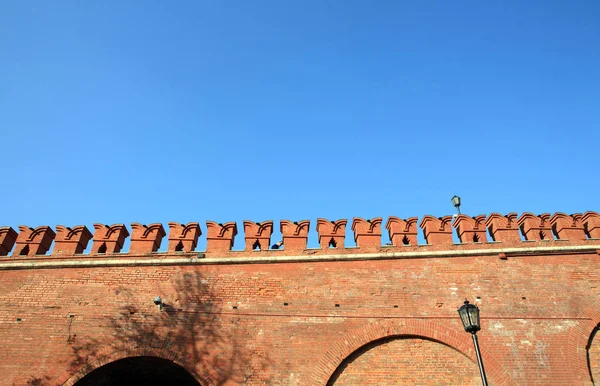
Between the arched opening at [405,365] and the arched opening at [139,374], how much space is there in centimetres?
280

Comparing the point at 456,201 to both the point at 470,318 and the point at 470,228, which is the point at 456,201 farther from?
the point at 470,318

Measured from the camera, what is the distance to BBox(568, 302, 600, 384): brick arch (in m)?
7.36

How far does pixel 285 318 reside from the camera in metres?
8.09

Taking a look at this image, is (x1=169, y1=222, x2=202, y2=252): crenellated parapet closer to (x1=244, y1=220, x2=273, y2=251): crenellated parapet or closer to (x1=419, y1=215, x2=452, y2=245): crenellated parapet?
(x1=244, y1=220, x2=273, y2=251): crenellated parapet

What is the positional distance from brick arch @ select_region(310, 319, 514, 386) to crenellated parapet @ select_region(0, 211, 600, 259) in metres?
1.62

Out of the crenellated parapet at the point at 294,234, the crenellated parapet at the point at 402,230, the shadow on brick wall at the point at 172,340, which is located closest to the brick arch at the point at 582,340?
the crenellated parapet at the point at 402,230

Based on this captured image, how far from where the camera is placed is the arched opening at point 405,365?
7.48 meters

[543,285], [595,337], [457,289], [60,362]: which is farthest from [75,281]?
[595,337]

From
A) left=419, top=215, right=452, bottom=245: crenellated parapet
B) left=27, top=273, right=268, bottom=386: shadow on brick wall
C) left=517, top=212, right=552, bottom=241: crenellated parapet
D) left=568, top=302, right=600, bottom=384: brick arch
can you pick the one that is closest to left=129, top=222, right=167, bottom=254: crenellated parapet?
left=27, top=273, right=268, bottom=386: shadow on brick wall

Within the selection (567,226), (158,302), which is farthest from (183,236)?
(567,226)

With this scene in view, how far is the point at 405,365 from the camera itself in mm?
7637

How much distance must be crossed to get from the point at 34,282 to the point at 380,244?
7.17 metres

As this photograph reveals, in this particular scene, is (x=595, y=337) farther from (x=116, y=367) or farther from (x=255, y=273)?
(x=116, y=367)

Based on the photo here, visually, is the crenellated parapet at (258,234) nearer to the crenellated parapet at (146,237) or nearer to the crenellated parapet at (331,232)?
the crenellated parapet at (331,232)
